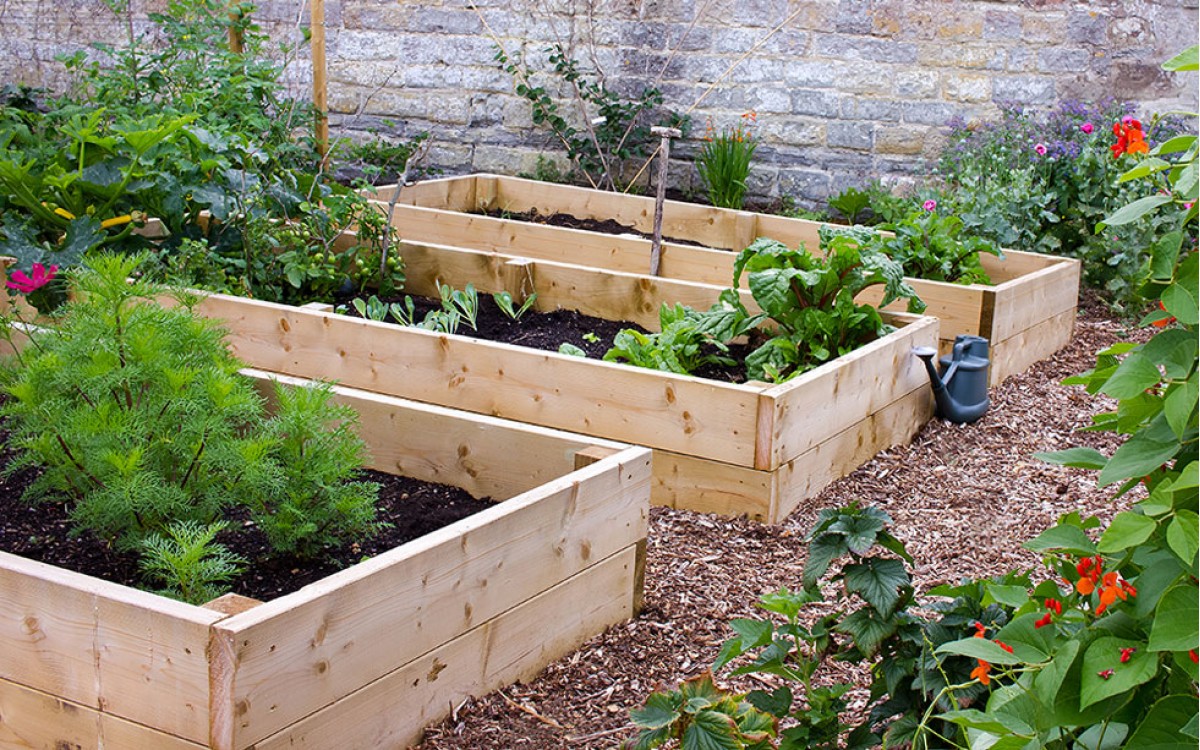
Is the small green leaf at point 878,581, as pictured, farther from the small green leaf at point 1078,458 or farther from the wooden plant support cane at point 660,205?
the wooden plant support cane at point 660,205

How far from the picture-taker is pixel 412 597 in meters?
2.44

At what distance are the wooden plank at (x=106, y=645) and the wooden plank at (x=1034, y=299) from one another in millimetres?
3694

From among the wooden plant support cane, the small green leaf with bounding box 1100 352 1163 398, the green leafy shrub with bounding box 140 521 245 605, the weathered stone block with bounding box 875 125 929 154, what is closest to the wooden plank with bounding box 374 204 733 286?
the wooden plant support cane

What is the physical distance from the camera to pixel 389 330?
425 centimetres

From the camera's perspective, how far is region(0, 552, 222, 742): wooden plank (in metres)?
2.11

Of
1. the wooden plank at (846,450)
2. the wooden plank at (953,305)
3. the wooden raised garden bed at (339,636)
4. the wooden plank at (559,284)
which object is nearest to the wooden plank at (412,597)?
the wooden raised garden bed at (339,636)

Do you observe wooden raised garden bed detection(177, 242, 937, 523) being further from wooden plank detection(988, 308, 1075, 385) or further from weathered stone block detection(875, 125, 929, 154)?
weathered stone block detection(875, 125, 929, 154)

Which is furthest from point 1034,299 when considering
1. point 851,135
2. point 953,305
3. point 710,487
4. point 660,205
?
point 851,135

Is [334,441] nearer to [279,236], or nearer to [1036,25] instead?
[279,236]

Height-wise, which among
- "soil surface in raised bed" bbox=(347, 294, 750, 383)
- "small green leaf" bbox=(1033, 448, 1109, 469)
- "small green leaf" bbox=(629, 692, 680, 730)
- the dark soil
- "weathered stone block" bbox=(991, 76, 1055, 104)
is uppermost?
"weathered stone block" bbox=(991, 76, 1055, 104)

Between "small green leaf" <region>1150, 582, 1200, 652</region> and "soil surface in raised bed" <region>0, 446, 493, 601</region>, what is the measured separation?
184 centimetres

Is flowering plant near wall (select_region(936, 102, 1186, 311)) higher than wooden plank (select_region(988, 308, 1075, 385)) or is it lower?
higher

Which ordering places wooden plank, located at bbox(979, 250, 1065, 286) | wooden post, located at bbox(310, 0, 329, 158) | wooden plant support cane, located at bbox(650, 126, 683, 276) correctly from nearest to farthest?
1. wooden plant support cane, located at bbox(650, 126, 683, 276)
2. wooden plank, located at bbox(979, 250, 1065, 286)
3. wooden post, located at bbox(310, 0, 329, 158)

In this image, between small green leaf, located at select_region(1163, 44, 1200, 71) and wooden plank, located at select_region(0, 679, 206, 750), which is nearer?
small green leaf, located at select_region(1163, 44, 1200, 71)
